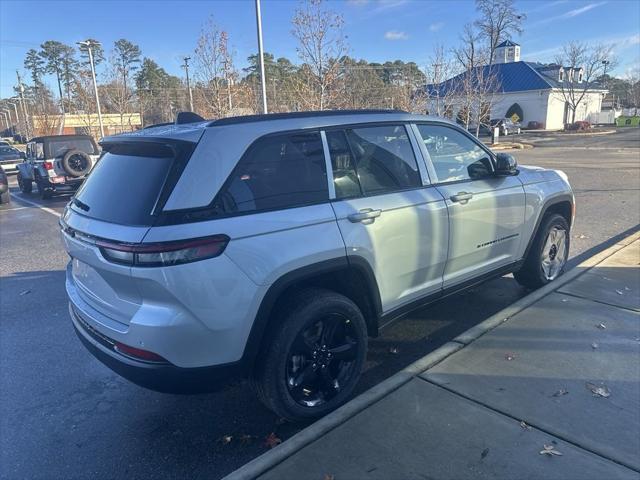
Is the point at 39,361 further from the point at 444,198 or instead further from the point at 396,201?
the point at 444,198

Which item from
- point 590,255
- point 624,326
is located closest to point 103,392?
point 624,326

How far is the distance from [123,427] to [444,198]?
271 centimetres

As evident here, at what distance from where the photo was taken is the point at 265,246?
8.52ft

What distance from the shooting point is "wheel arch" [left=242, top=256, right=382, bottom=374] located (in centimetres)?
264

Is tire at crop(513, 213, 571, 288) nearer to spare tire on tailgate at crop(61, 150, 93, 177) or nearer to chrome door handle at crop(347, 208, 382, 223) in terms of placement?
chrome door handle at crop(347, 208, 382, 223)

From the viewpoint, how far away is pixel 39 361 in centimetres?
399

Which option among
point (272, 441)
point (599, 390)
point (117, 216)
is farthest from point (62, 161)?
point (599, 390)

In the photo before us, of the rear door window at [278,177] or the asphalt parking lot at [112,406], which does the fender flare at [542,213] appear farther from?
the rear door window at [278,177]

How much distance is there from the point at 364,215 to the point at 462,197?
1.10m

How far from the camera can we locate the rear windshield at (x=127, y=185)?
8.38 feet

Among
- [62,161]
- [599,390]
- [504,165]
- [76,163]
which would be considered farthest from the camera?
[76,163]

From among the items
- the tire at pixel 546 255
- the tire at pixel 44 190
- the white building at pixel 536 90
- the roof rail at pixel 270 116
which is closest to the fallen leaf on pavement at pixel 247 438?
the roof rail at pixel 270 116

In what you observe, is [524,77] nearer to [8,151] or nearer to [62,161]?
[8,151]

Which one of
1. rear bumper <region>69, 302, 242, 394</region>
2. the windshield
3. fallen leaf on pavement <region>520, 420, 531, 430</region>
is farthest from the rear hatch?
the windshield
